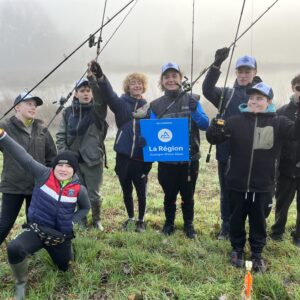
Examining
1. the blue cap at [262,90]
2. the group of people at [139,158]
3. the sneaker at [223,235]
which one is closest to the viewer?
the group of people at [139,158]

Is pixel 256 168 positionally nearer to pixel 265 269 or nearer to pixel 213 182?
pixel 265 269

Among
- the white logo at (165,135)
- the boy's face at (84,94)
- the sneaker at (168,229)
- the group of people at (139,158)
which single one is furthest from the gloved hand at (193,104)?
the sneaker at (168,229)

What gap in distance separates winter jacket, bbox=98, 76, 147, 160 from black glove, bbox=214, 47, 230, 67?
1.29m

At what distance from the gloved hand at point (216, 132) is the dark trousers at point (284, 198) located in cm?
160

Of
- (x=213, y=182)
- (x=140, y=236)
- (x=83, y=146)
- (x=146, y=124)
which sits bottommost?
(x=213, y=182)

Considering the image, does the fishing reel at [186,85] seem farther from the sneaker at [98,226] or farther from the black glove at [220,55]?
the sneaker at [98,226]

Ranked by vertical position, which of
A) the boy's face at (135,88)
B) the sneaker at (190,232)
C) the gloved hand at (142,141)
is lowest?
the sneaker at (190,232)

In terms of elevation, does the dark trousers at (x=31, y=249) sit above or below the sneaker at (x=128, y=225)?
above

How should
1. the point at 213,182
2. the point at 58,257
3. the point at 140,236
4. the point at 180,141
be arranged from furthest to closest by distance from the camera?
the point at 213,182, the point at 140,236, the point at 180,141, the point at 58,257

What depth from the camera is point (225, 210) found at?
5.29m

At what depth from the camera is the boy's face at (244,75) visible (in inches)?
190

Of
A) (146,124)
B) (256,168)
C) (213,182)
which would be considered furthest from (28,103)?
(213,182)

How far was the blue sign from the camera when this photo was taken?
4785 mm

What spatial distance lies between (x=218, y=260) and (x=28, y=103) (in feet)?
10.2
